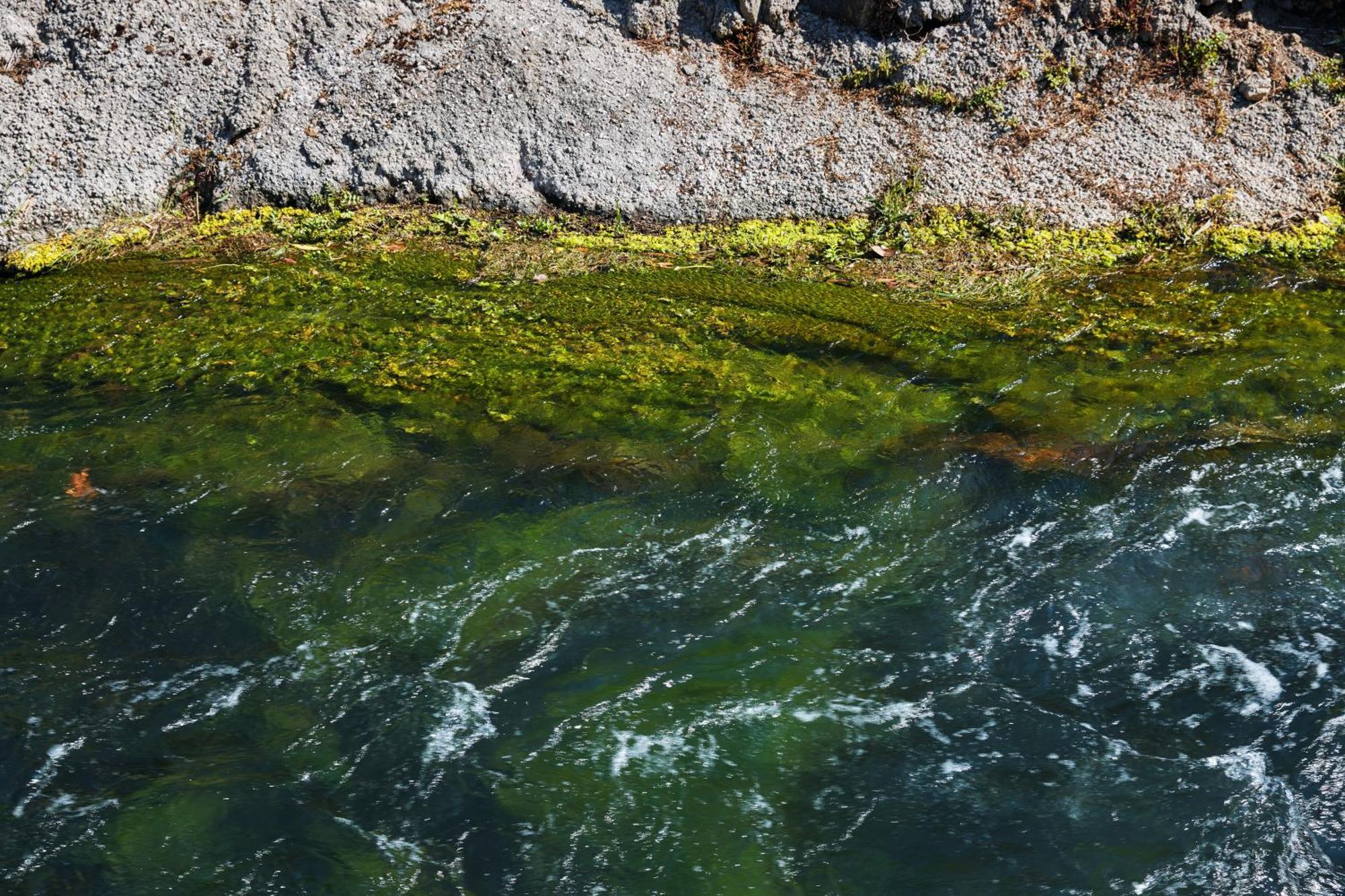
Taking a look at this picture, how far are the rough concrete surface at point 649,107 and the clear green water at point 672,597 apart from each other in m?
1.78

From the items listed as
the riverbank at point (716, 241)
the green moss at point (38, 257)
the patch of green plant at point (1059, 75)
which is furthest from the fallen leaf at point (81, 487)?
the patch of green plant at point (1059, 75)

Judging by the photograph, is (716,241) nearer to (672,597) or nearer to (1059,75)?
(1059,75)

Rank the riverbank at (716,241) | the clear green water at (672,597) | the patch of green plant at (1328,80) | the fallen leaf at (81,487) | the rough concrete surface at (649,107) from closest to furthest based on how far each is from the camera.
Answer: the clear green water at (672,597)
the fallen leaf at (81,487)
the riverbank at (716,241)
the rough concrete surface at (649,107)
the patch of green plant at (1328,80)

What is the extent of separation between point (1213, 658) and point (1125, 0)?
23.1ft

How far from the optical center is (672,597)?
4.53m

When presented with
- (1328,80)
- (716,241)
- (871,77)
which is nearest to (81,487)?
(716,241)

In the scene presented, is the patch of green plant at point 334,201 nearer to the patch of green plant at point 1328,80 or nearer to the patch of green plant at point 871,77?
the patch of green plant at point 871,77

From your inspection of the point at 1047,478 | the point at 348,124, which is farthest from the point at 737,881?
the point at 348,124

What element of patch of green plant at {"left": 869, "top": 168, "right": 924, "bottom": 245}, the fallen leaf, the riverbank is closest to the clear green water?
the fallen leaf

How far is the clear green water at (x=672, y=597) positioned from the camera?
3461mm

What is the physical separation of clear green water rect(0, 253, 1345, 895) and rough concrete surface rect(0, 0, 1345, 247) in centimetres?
178

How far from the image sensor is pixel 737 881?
332cm

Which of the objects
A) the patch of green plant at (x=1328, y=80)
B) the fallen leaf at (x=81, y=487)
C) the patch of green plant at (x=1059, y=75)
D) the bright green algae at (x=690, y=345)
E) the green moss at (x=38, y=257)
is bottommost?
the fallen leaf at (x=81, y=487)

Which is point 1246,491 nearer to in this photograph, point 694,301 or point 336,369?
point 694,301
